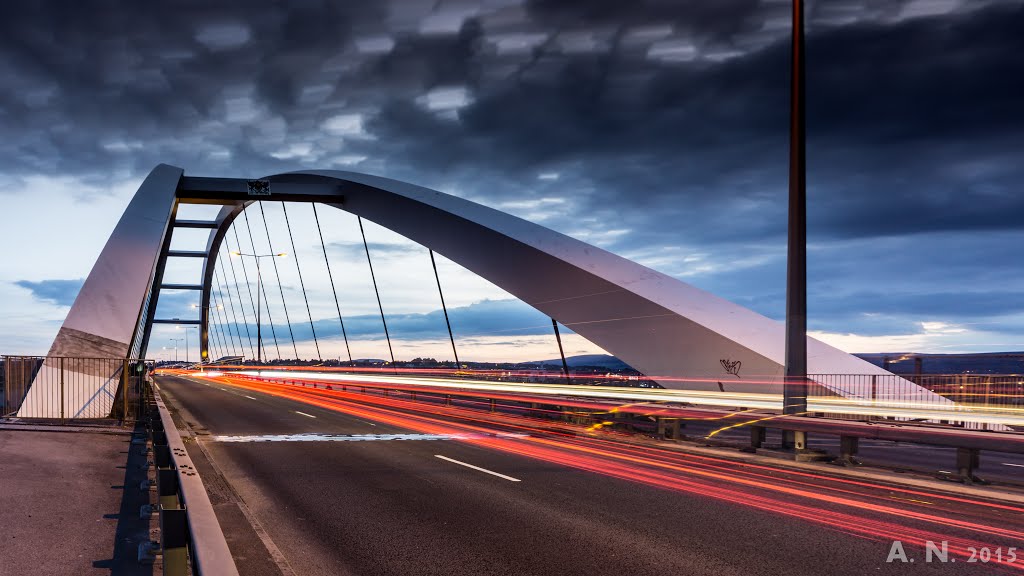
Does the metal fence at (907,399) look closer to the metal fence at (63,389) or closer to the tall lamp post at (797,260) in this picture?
the tall lamp post at (797,260)

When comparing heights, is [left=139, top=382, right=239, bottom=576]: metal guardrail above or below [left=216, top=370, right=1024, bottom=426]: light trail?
below

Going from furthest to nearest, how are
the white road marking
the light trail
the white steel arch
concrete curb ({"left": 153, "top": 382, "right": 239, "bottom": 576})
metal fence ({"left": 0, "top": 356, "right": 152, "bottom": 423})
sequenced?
the white steel arch, metal fence ({"left": 0, "top": 356, "right": 152, "bottom": 423}), the light trail, the white road marking, concrete curb ({"left": 153, "top": 382, "right": 239, "bottom": 576})

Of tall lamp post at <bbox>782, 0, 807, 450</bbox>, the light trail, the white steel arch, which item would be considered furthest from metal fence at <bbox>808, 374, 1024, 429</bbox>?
tall lamp post at <bbox>782, 0, 807, 450</bbox>

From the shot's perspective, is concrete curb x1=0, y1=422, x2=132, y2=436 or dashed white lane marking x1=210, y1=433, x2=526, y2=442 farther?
dashed white lane marking x1=210, y1=433, x2=526, y2=442

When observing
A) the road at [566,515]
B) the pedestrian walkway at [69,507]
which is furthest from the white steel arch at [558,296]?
the pedestrian walkway at [69,507]

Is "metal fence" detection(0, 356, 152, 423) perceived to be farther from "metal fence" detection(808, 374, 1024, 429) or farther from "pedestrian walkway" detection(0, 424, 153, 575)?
"metal fence" detection(808, 374, 1024, 429)

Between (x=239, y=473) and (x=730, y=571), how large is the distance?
7771mm

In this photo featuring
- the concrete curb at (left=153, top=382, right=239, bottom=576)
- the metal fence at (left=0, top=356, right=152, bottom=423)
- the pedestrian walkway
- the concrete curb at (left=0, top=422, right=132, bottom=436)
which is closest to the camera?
the concrete curb at (left=153, top=382, right=239, bottom=576)

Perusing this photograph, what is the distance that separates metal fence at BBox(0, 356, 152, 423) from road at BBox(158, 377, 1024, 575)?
17.3 ft

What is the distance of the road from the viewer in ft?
20.5

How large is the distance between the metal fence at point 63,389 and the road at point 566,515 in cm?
526

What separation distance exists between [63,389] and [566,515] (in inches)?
569

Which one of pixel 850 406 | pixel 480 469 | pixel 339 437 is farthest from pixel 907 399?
pixel 339 437

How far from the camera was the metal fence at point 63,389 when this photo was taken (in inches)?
670
